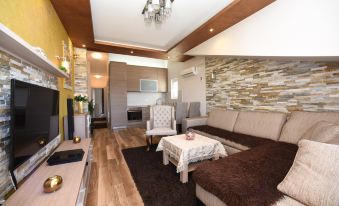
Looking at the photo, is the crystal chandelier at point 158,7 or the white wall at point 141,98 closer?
the crystal chandelier at point 158,7

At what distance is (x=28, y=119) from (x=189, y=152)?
172 cm

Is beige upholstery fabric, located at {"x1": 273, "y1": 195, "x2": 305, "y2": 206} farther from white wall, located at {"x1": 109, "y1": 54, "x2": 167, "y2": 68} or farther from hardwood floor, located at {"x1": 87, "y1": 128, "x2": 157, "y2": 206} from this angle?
white wall, located at {"x1": 109, "y1": 54, "x2": 167, "y2": 68}

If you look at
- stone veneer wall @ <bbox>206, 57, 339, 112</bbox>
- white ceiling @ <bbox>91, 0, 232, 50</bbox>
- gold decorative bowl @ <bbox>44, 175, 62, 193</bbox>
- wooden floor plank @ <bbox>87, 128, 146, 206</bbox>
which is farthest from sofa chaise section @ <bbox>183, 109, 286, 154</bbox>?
gold decorative bowl @ <bbox>44, 175, 62, 193</bbox>

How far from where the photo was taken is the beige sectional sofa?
5.96 feet

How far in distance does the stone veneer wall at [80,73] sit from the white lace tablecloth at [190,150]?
3.12 meters

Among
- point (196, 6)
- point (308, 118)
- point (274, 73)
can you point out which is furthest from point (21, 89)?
point (274, 73)

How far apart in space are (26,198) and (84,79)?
3697mm

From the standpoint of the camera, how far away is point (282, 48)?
6.95ft

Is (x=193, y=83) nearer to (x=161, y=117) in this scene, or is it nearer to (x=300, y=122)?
(x=161, y=117)

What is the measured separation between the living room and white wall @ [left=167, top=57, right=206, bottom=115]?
0.07m

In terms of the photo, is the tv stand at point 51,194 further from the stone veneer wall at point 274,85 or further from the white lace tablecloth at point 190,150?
the stone veneer wall at point 274,85

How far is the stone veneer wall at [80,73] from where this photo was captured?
Answer: 3.95m

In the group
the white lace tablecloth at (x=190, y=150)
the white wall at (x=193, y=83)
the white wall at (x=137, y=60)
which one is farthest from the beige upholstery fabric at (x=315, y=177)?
the white wall at (x=137, y=60)

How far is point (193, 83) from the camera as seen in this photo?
15.7 ft
